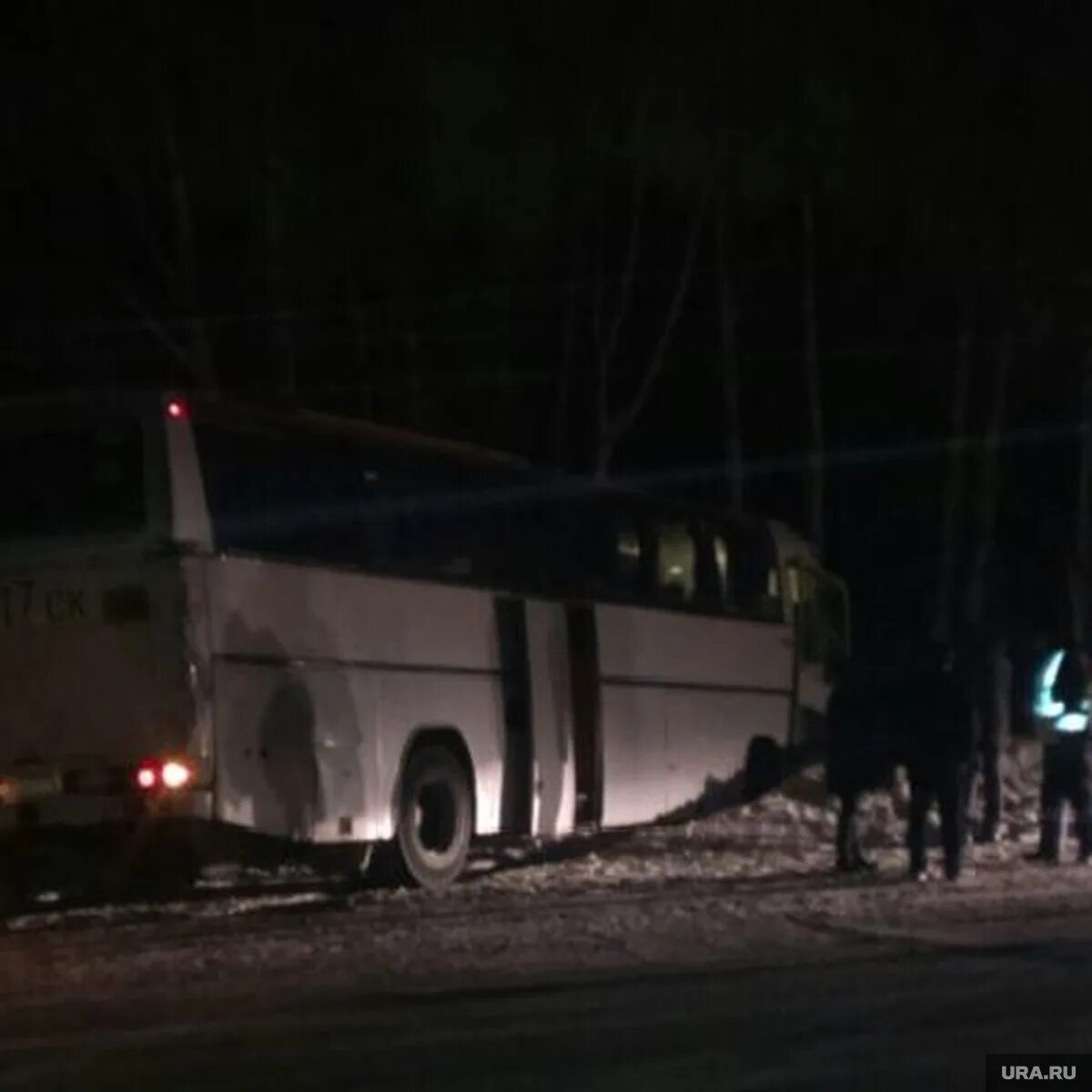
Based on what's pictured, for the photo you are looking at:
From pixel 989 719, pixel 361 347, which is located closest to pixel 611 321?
pixel 361 347

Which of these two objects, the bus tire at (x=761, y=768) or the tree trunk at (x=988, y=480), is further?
the tree trunk at (x=988, y=480)

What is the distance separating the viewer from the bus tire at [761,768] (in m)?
24.8

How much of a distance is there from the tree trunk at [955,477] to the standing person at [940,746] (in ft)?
60.3

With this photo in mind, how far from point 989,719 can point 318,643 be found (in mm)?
6448

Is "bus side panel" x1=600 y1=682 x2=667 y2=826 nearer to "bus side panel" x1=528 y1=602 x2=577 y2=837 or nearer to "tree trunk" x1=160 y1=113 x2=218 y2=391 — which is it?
"bus side panel" x1=528 y1=602 x2=577 y2=837

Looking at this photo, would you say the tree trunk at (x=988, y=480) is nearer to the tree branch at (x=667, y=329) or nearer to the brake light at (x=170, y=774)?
the tree branch at (x=667, y=329)

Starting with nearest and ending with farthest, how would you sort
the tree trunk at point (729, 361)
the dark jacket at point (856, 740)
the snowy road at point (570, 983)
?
the snowy road at point (570, 983) < the dark jacket at point (856, 740) < the tree trunk at point (729, 361)

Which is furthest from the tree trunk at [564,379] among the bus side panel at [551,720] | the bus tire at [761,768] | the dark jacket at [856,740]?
the dark jacket at [856,740]

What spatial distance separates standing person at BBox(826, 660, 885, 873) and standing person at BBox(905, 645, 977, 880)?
0.93 feet

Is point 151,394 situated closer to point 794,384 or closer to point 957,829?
point 957,829

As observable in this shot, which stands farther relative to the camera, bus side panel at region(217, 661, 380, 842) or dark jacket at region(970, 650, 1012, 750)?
dark jacket at region(970, 650, 1012, 750)

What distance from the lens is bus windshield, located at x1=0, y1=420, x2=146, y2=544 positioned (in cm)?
1616

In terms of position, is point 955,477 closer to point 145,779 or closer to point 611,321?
point 611,321

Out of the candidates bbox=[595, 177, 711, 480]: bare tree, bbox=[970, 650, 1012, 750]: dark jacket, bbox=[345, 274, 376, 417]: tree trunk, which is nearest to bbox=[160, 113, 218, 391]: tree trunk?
bbox=[345, 274, 376, 417]: tree trunk
